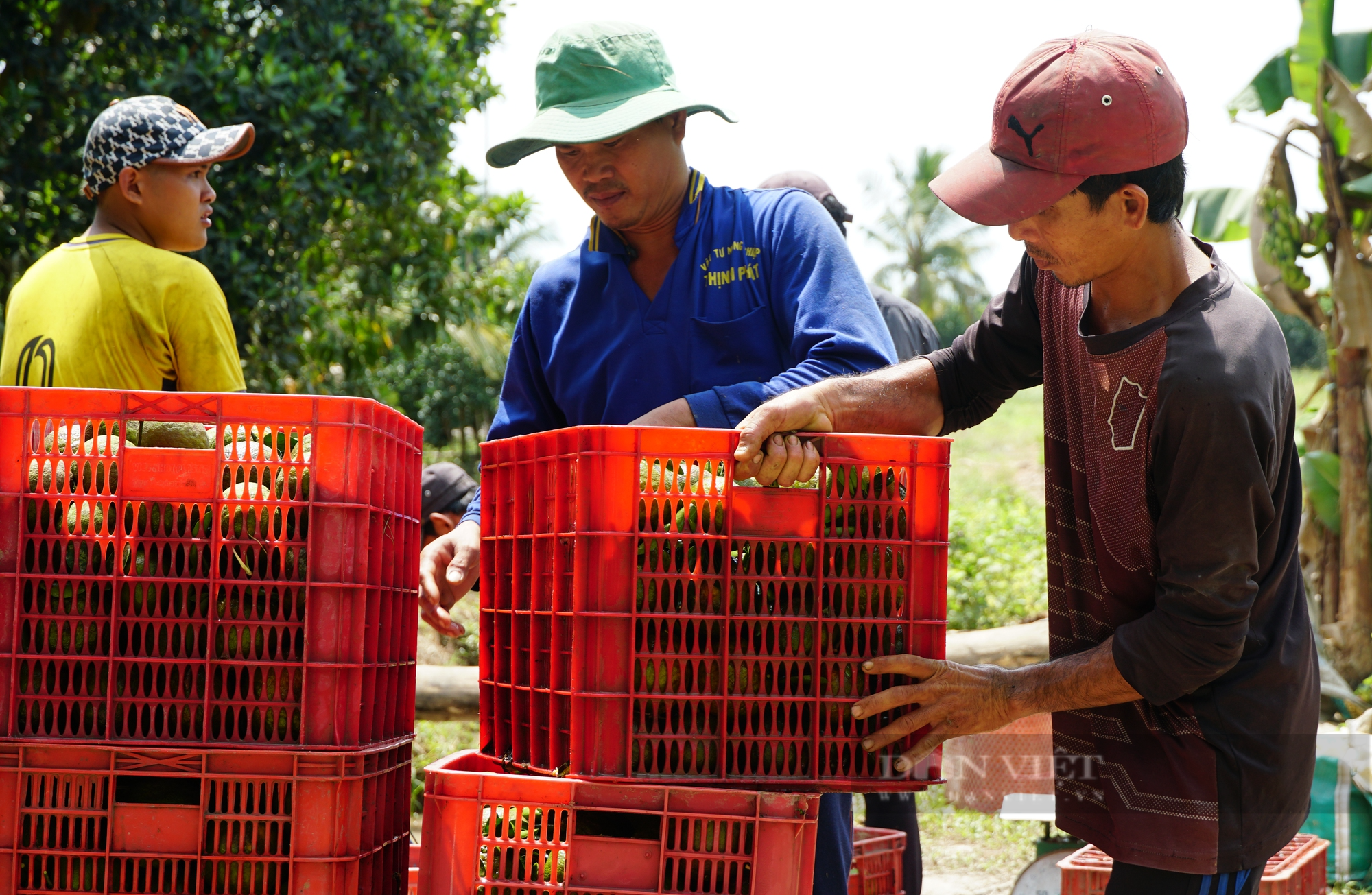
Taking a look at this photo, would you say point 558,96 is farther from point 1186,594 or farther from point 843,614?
point 1186,594

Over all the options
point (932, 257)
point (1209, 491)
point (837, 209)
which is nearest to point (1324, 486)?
point (837, 209)

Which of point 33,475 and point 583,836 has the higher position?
point 33,475

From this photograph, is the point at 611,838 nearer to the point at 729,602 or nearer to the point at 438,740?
the point at 729,602

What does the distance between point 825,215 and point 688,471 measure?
0.90 m

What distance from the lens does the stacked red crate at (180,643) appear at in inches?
73.2

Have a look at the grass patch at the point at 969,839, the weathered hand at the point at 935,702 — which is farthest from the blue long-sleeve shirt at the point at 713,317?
the grass patch at the point at 969,839

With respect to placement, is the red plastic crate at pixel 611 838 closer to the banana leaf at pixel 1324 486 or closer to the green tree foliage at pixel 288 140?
the green tree foliage at pixel 288 140

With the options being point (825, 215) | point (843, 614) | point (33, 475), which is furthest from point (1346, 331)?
point (33, 475)

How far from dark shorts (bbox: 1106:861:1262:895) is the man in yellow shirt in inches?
85.5

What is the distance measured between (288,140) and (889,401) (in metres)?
5.58

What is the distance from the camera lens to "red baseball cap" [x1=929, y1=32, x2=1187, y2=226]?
6.25 feet

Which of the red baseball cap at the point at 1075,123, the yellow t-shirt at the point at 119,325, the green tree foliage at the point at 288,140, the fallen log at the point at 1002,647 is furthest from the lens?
the green tree foliage at the point at 288,140

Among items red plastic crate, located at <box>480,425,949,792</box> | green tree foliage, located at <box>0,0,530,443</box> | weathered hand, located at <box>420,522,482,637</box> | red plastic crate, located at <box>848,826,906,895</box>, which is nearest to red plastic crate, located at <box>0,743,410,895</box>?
red plastic crate, located at <box>480,425,949,792</box>

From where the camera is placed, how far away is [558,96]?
2.48 metres
